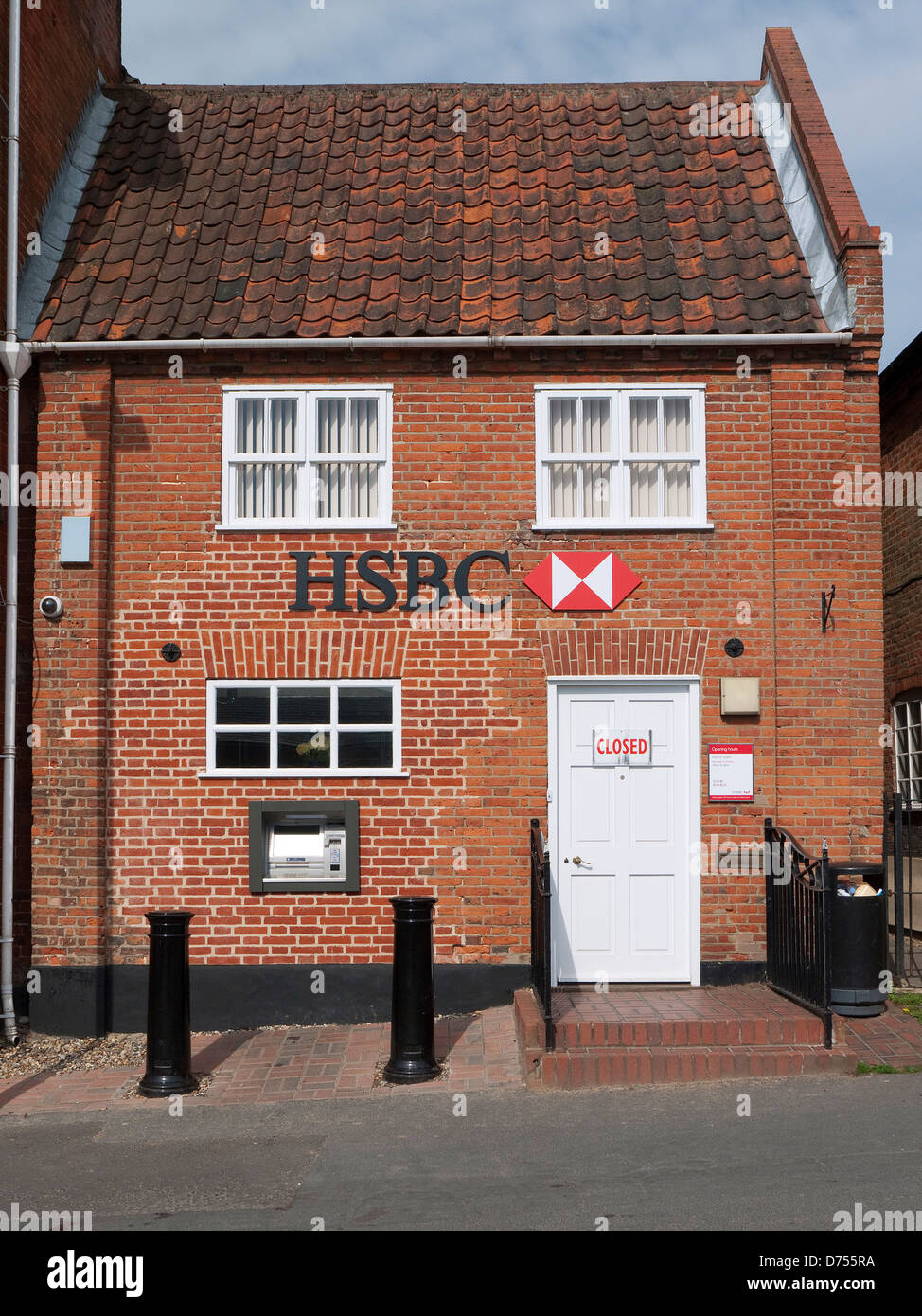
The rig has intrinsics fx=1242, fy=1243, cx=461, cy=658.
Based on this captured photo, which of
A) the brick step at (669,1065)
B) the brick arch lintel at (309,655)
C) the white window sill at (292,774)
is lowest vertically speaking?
the brick step at (669,1065)

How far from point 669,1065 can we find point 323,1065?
2.46 metres

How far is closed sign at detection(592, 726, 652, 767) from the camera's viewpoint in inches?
391

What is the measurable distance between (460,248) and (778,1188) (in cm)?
807

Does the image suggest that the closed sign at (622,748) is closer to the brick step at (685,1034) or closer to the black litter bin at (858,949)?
the black litter bin at (858,949)

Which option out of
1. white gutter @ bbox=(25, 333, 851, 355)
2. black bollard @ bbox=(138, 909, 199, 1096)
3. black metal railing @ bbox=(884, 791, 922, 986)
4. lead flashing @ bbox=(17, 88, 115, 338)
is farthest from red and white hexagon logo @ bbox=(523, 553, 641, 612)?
lead flashing @ bbox=(17, 88, 115, 338)

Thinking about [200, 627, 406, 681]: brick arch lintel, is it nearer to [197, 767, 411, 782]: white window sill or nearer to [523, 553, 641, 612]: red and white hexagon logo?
[197, 767, 411, 782]: white window sill

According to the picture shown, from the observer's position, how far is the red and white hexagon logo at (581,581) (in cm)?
998

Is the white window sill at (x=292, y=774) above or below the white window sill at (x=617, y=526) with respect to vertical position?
below

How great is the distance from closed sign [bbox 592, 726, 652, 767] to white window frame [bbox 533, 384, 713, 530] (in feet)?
5.44

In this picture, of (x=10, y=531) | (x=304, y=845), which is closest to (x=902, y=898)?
(x=304, y=845)

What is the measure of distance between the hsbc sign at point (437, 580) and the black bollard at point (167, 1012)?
9.43ft

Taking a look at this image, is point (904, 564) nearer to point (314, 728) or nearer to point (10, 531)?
point (314, 728)

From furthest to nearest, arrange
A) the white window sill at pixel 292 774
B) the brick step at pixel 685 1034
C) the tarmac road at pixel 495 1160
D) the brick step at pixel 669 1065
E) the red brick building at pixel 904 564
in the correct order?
the red brick building at pixel 904 564
the white window sill at pixel 292 774
the brick step at pixel 685 1034
the brick step at pixel 669 1065
the tarmac road at pixel 495 1160

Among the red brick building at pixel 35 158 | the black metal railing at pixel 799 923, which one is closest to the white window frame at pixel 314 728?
the red brick building at pixel 35 158
